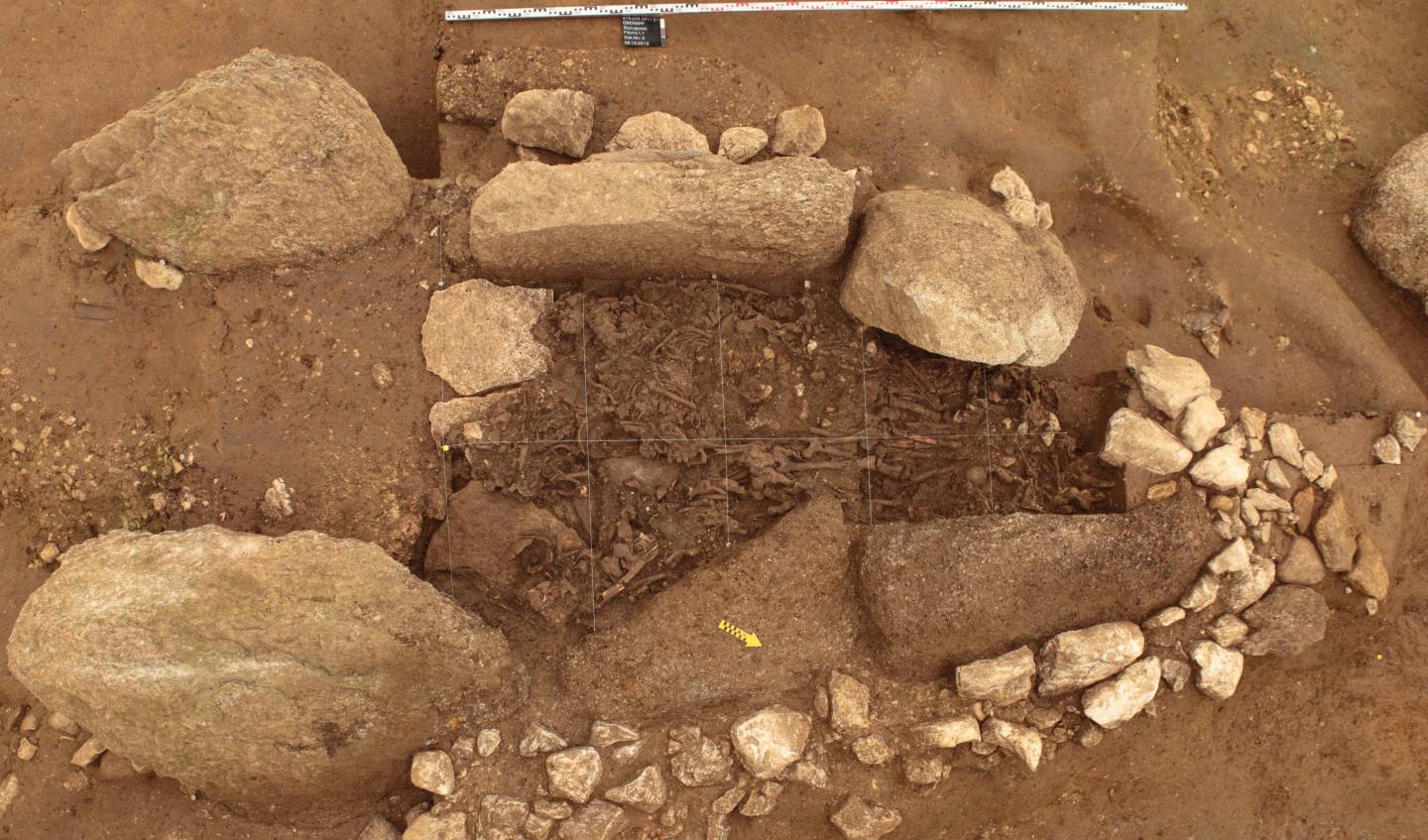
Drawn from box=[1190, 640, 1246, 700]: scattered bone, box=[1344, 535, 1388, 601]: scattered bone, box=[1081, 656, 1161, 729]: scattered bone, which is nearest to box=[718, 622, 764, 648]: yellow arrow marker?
box=[1081, 656, 1161, 729]: scattered bone

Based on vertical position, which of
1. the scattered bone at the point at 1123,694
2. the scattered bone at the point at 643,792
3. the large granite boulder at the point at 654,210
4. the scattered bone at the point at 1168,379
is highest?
the large granite boulder at the point at 654,210

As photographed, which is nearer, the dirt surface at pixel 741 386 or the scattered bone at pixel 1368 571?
the dirt surface at pixel 741 386

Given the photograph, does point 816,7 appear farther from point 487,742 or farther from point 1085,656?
point 487,742

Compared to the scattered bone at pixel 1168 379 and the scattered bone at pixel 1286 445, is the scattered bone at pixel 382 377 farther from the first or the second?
the scattered bone at pixel 1286 445

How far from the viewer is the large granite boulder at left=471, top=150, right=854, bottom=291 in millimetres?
4262

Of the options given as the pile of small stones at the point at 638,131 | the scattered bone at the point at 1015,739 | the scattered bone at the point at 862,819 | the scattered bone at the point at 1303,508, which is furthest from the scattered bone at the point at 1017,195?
the scattered bone at the point at 862,819

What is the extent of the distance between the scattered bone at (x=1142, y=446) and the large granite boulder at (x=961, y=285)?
0.51m

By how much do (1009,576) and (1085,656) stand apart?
1.74 feet

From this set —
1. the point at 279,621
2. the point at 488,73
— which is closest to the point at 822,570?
the point at 279,621

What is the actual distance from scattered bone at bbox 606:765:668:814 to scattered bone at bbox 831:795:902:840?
0.86m

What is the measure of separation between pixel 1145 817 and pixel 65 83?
7.09 meters

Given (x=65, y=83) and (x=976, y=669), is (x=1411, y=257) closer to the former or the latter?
(x=976, y=669)

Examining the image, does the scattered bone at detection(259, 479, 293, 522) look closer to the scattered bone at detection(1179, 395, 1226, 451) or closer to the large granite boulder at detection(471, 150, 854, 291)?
the large granite boulder at detection(471, 150, 854, 291)

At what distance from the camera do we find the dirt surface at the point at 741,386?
4.40 meters
